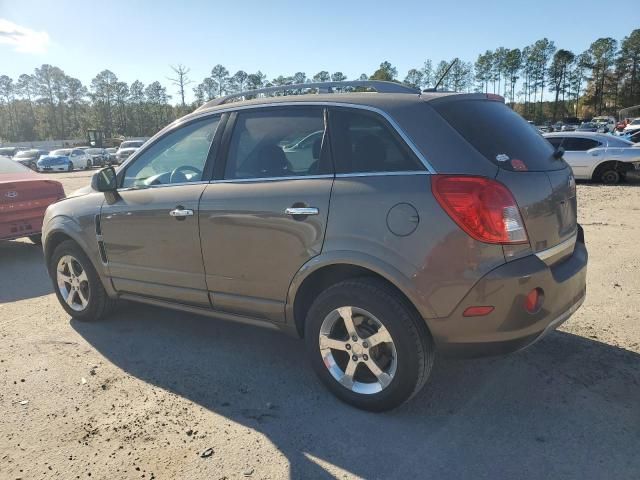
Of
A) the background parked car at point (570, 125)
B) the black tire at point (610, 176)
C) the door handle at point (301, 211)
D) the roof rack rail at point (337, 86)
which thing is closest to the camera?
the door handle at point (301, 211)

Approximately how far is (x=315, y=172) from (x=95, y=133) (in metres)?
66.5

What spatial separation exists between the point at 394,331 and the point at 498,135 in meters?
1.30

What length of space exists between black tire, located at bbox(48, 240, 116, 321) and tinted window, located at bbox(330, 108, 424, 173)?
2.70 m

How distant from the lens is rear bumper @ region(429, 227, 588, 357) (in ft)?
8.54

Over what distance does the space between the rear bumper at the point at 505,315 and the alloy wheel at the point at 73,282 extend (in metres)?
3.36

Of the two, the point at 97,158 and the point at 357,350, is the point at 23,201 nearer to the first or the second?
the point at 357,350

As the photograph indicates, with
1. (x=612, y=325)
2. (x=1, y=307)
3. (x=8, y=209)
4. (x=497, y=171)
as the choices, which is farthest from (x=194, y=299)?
(x=8, y=209)

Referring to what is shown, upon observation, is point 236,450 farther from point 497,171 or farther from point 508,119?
point 508,119

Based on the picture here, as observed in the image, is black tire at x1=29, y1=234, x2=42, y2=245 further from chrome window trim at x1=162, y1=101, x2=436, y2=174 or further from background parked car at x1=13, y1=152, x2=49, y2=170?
background parked car at x1=13, y1=152, x2=49, y2=170

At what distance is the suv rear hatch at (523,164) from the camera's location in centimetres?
276

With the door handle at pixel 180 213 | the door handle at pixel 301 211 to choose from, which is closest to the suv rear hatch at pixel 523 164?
the door handle at pixel 301 211

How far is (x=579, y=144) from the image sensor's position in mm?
15078

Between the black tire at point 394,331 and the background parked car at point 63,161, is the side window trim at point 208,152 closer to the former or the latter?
the black tire at point 394,331

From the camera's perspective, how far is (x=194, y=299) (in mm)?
3775
